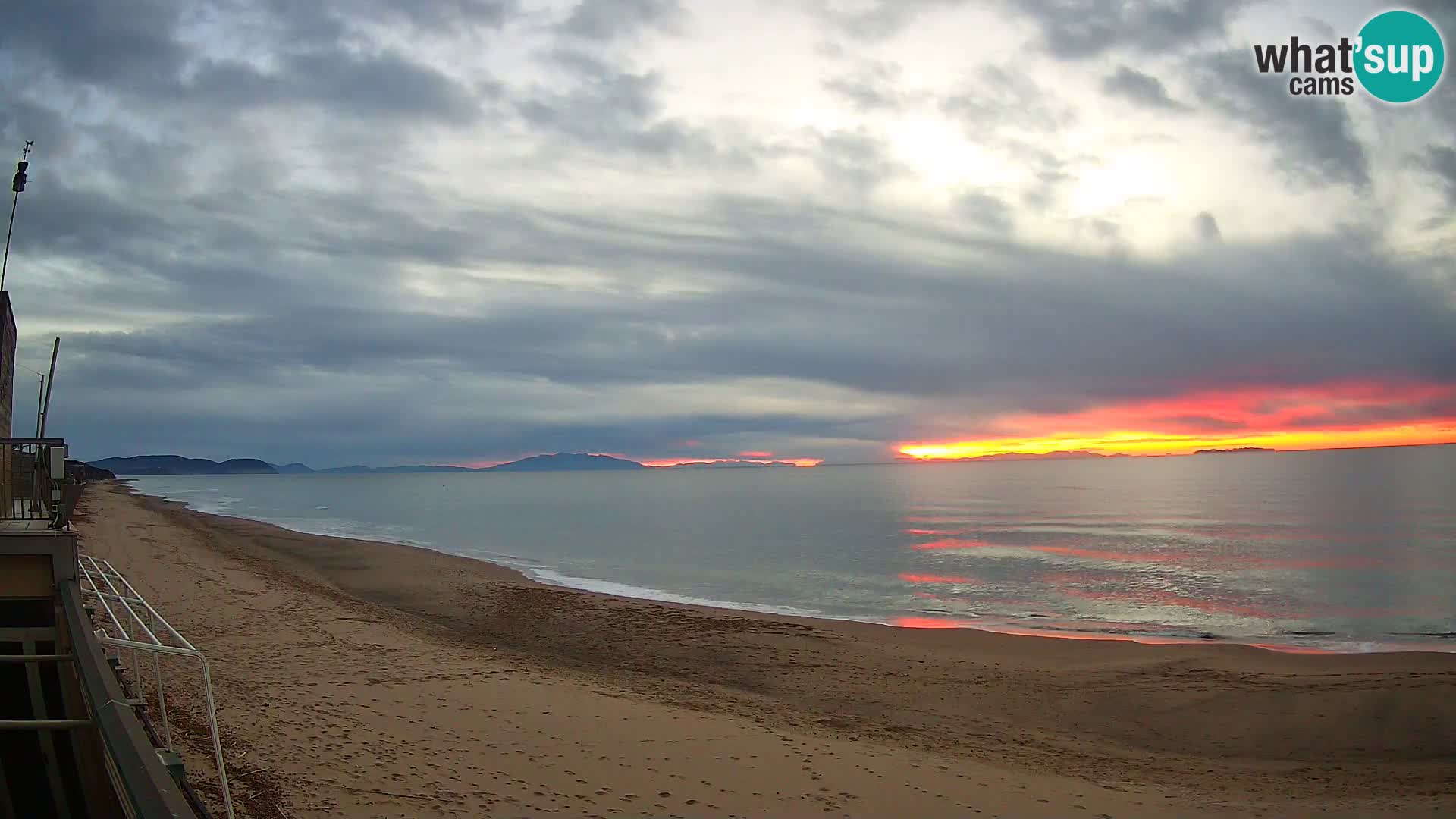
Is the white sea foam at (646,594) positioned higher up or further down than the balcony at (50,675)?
further down

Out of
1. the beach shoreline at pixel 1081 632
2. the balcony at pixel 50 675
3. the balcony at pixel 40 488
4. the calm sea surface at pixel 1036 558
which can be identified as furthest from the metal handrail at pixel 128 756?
the calm sea surface at pixel 1036 558

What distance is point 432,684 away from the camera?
11.5 metres

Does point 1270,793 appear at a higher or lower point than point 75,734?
lower

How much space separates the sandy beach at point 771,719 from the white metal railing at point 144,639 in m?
0.48

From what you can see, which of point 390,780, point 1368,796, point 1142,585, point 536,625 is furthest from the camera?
point 1142,585

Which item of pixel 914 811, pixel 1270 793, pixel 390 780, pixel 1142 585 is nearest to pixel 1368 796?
pixel 1270 793

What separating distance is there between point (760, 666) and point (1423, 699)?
1007 cm

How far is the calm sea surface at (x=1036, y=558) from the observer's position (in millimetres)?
22000

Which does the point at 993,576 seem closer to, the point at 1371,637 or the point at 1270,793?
the point at 1371,637

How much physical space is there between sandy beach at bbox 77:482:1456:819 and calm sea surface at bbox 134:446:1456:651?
4.52 metres

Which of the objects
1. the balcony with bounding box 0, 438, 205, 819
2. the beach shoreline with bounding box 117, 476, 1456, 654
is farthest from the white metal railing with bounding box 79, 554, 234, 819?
the beach shoreline with bounding box 117, 476, 1456, 654

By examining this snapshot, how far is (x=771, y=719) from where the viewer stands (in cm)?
1131

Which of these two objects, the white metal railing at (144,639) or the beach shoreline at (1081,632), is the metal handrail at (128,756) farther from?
the beach shoreline at (1081,632)

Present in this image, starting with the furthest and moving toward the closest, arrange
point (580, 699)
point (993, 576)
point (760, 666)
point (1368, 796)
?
point (993, 576) → point (760, 666) → point (580, 699) → point (1368, 796)
